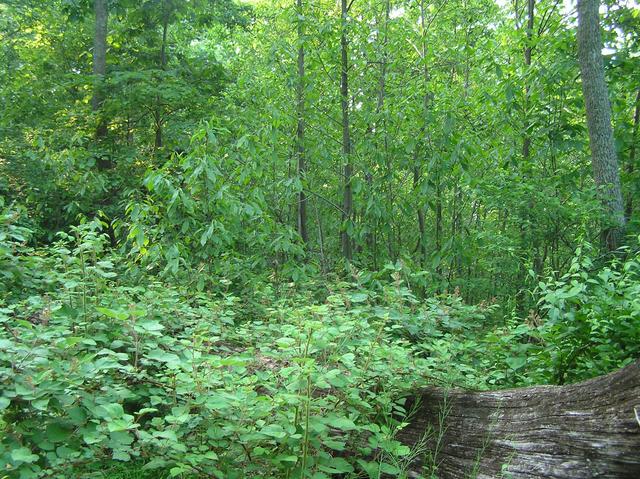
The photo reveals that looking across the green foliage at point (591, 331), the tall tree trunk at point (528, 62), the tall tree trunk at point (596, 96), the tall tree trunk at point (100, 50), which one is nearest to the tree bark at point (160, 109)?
the tall tree trunk at point (100, 50)

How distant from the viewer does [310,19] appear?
6359 mm

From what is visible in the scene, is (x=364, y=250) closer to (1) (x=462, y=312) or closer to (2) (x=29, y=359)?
(1) (x=462, y=312)

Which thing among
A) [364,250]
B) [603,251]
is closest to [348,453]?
[603,251]

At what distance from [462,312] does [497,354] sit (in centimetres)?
44

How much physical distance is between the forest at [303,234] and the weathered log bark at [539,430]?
27 millimetres

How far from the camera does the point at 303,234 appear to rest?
762 centimetres

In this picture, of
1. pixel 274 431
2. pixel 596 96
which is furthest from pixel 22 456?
pixel 596 96

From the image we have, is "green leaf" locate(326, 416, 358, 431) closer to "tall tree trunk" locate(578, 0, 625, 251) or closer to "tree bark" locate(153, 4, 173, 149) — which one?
"tall tree trunk" locate(578, 0, 625, 251)

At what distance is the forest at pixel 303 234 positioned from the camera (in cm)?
222

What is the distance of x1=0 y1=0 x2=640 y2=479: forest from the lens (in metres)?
2.22

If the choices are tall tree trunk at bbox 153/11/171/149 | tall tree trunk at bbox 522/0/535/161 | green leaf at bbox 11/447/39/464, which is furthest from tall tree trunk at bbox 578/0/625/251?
tall tree trunk at bbox 153/11/171/149

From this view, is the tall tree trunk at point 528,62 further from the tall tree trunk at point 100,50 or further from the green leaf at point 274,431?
the tall tree trunk at point 100,50

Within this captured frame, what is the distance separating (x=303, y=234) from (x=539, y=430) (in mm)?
5619

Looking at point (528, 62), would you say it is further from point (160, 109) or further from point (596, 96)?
point (160, 109)
